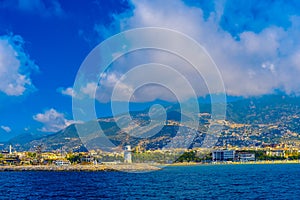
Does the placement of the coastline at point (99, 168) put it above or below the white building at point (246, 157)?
above

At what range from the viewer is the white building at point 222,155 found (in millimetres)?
166538

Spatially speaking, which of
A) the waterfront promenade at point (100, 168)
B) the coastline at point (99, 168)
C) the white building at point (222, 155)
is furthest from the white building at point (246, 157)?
the coastline at point (99, 168)

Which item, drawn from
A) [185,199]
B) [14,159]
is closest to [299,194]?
[185,199]

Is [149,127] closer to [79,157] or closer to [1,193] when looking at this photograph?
[79,157]

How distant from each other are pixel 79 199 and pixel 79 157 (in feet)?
364

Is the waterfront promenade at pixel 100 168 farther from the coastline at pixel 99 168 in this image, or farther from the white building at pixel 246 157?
the white building at pixel 246 157

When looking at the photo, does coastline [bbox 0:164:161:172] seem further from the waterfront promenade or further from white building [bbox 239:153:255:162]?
white building [bbox 239:153:255:162]

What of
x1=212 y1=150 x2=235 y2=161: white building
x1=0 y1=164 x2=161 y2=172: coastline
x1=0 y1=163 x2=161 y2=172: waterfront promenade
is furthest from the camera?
x1=212 y1=150 x2=235 y2=161: white building

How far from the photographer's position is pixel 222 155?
6599 inches

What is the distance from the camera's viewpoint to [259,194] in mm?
46125

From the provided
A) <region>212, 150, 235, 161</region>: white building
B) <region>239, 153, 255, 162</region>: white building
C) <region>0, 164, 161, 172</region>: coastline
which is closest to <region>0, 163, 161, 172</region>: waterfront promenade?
<region>0, 164, 161, 172</region>: coastline

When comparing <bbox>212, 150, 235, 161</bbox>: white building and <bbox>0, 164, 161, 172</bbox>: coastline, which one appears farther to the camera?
<bbox>212, 150, 235, 161</bbox>: white building

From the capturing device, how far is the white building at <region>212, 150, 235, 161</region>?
167 metres

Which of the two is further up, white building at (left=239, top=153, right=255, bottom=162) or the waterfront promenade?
the waterfront promenade
